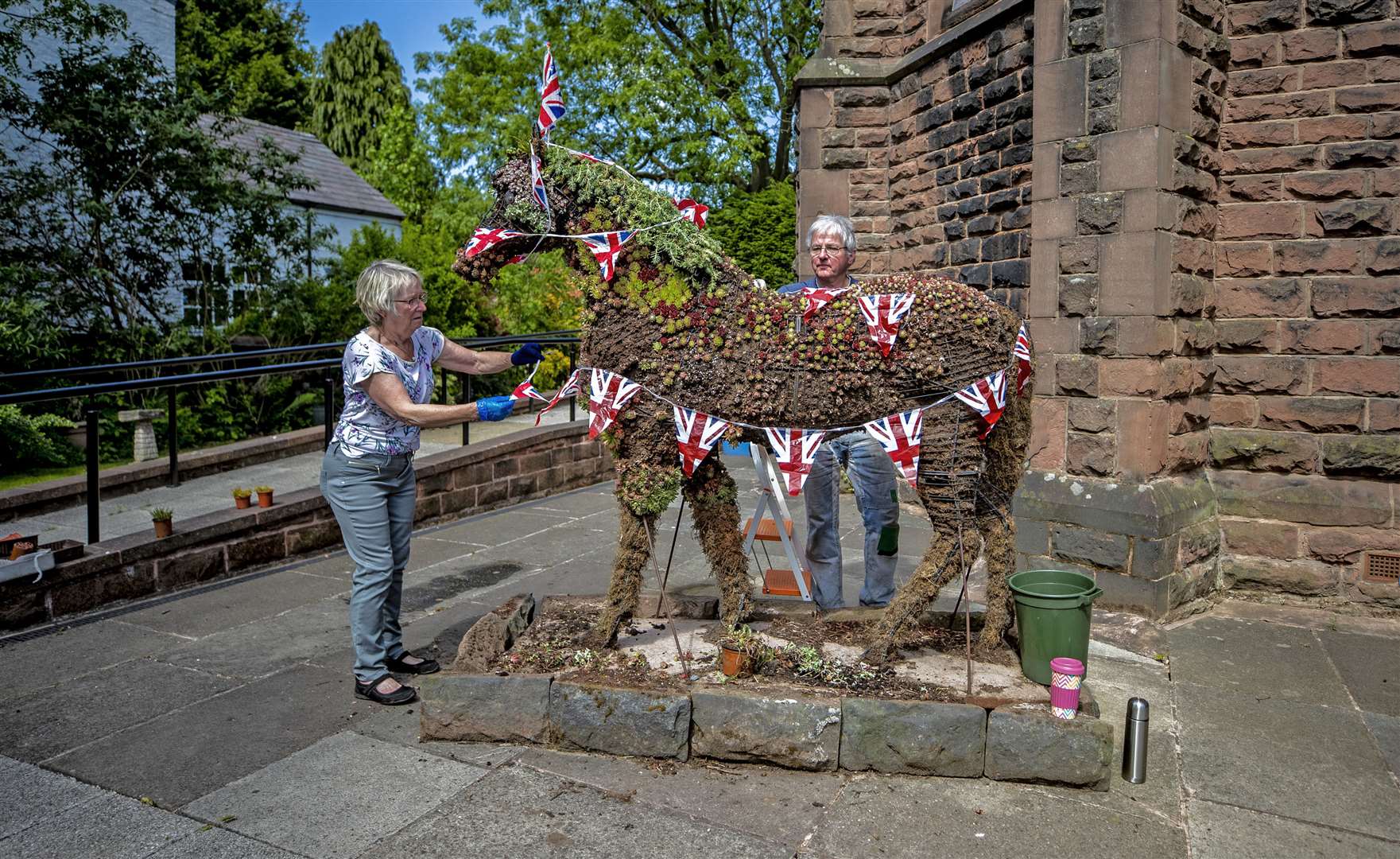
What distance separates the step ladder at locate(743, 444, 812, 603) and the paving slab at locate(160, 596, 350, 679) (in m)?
2.49

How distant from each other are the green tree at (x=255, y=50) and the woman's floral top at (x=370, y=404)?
2652cm

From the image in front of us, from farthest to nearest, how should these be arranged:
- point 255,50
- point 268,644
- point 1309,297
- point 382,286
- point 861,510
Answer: point 255,50 → point 1309,297 → point 861,510 → point 268,644 → point 382,286

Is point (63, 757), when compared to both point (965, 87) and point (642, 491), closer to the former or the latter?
point (642, 491)

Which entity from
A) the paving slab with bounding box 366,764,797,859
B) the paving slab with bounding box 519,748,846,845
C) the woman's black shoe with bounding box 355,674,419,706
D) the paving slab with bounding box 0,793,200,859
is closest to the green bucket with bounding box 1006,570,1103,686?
the paving slab with bounding box 519,748,846,845

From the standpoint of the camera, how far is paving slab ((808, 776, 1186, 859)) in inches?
124

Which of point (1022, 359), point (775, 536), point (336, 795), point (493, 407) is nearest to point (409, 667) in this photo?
point (336, 795)

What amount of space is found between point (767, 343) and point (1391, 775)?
10.2 feet

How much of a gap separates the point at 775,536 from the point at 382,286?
10.6ft

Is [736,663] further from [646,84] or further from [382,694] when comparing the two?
[646,84]

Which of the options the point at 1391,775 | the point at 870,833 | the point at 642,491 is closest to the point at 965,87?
the point at 642,491

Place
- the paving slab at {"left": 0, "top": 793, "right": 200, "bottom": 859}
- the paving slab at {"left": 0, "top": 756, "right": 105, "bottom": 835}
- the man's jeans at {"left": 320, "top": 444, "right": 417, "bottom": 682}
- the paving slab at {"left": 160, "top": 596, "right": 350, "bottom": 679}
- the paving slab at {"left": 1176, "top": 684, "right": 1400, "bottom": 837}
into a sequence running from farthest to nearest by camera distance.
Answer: the paving slab at {"left": 160, "top": 596, "right": 350, "bottom": 679}
the man's jeans at {"left": 320, "top": 444, "right": 417, "bottom": 682}
the paving slab at {"left": 1176, "top": 684, "right": 1400, "bottom": 837}
the paving slab at {"left": 0, "top": 756, "right": 105, "bottom": 835}
the paving slab at {"left": 0, "top": 793, "right": 200, "bottom": 859}

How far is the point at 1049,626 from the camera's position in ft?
12.9

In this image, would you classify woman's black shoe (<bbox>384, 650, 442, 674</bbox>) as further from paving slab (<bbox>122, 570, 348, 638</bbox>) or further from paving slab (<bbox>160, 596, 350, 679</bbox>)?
paving slab (<bbox>122, 570, 348, 638</bbox>)

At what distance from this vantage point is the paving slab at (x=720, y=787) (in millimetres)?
3344
